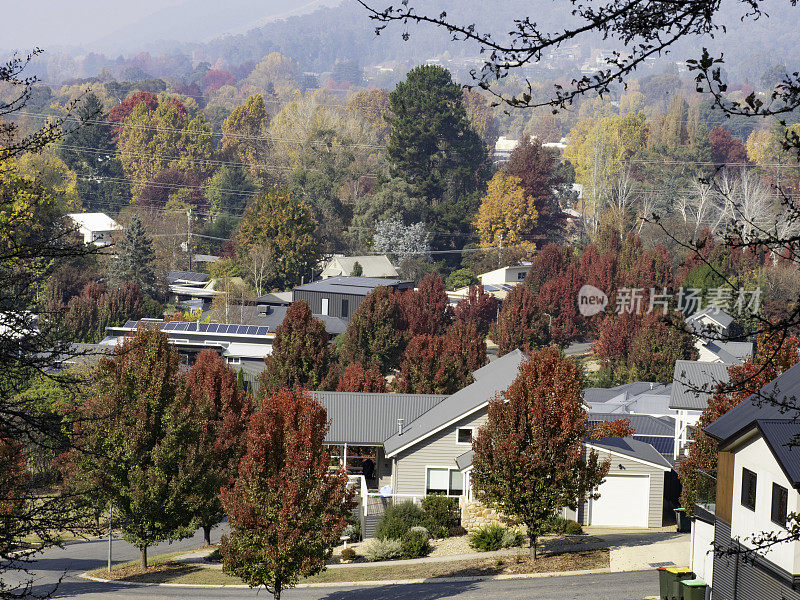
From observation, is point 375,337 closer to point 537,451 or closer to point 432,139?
point 537,451

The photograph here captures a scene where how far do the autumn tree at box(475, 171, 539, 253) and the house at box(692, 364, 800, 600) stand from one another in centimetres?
8309

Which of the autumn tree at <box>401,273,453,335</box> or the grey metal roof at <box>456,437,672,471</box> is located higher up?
the autumn tree at <box>401,273,453,335</box>

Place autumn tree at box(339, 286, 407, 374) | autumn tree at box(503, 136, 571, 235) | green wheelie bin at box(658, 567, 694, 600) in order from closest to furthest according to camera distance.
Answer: green wheelie bin at box(658, 567, 694, 600) → autumn tree at box(339, 286, 407, 374) → autumn tree at box(503, 136, 571, 235)

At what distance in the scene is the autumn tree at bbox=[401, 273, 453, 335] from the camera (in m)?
70.1

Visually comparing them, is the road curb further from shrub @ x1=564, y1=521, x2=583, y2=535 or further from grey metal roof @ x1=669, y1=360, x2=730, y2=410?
grey metal roof @ x1=669, y1=360, x2=730, y2=410

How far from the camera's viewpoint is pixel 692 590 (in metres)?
22.3

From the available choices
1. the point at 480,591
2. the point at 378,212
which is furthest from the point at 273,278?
the point at 480,591

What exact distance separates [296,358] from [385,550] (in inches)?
777

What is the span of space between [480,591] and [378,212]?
8137 centimetres

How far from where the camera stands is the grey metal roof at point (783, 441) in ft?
58.5

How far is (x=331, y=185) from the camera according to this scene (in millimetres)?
112750

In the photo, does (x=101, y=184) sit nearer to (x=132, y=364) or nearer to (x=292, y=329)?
(x=292, y=329)

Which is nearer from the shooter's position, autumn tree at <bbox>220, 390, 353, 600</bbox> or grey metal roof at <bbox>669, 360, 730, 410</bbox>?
autumn tree at <bbox>220, 390, 353, 600</bbox>

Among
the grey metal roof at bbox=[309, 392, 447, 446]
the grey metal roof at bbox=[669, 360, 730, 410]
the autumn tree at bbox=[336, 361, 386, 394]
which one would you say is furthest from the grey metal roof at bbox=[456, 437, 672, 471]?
the autumn tree at bbox=[336, 361, 386, 394]
